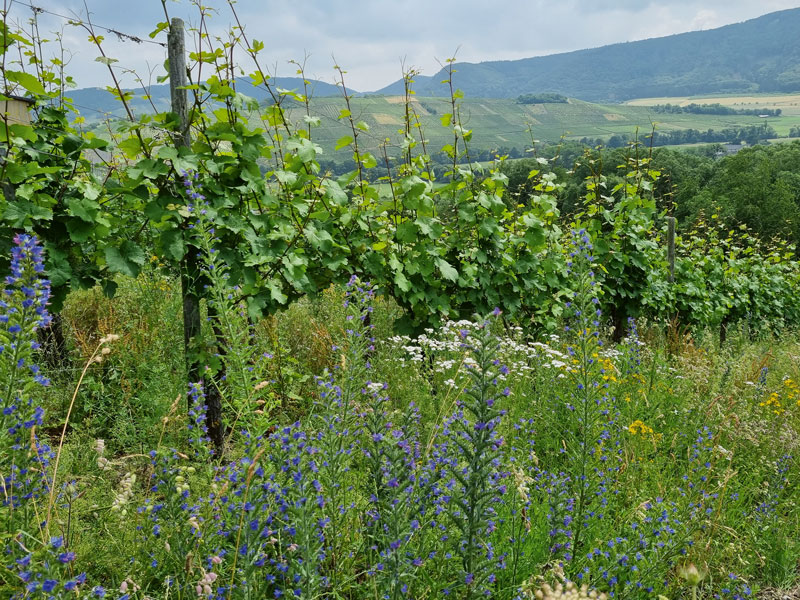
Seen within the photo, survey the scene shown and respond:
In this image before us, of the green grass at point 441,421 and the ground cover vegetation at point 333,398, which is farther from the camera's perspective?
the green grass at point 441,421

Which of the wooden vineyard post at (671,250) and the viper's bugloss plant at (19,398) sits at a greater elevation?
the viper's bugloss plant at (19,398)

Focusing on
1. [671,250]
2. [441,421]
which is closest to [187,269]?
[441,421]

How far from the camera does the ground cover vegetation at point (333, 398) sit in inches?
82.3

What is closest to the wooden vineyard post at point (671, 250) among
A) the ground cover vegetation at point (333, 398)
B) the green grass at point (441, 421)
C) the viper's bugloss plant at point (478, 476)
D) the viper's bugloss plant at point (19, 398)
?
the ground cover vegetation at point (333, 398)

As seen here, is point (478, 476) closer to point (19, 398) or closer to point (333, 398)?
point (333, 398)

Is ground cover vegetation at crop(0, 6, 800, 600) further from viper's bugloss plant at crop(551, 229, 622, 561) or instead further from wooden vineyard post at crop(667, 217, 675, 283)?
wooden vineyard post at crop(667, 217, 675, 283)

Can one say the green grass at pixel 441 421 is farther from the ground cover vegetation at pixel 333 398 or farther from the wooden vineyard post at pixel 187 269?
the wooden vineyard post at pixel 187 269

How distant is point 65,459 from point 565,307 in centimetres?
556

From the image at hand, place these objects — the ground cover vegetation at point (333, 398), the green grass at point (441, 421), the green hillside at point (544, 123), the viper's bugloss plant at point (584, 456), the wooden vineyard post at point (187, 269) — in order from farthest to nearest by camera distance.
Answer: the green hillside at point (544, 123) → the wooden vineyard post at point (187, 269) → the green grass at point (441, 421) → the viper's bugloss plant at point (584, 456) → the ground cover vegetation at point (333, 398)

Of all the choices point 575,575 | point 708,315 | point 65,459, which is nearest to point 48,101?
point 65,459

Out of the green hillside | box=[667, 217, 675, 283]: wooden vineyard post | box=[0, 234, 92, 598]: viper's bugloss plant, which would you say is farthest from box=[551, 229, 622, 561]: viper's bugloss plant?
the green hillside

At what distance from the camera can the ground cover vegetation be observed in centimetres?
209

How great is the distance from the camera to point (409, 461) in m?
2.37

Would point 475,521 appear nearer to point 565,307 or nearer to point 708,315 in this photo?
point 565,307
